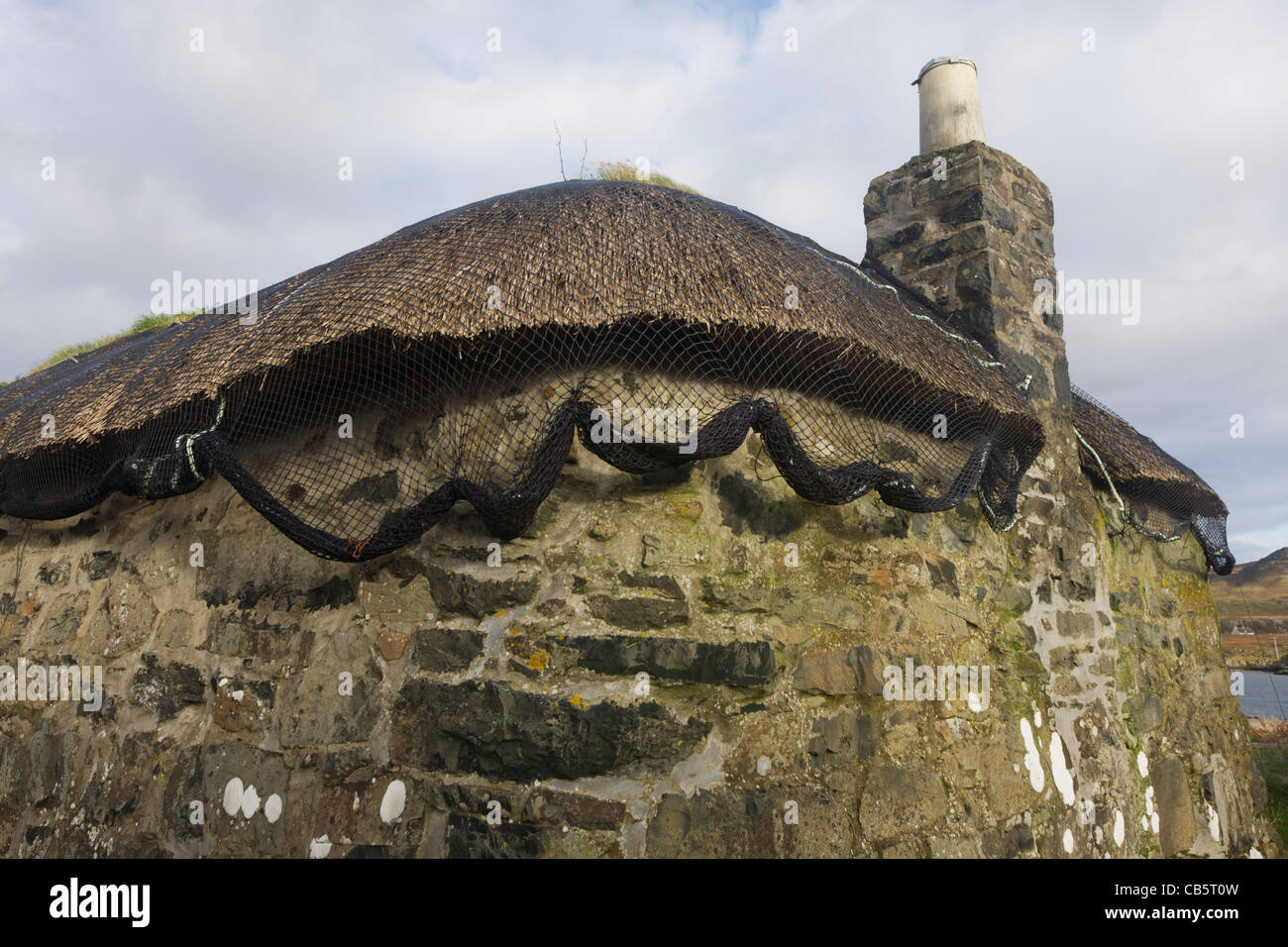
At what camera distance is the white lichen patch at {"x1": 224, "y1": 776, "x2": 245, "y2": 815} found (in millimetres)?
2908

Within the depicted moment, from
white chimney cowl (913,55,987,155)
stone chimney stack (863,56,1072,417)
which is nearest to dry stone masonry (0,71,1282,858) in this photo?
stone chimney stack (863,56,1072,417)

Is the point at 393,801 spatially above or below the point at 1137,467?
below

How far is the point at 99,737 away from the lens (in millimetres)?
3430

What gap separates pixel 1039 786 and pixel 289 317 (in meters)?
3.38

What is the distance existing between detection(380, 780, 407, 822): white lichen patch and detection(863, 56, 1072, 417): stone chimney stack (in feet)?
11.1

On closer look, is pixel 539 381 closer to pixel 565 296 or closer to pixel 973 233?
pixel 565 296

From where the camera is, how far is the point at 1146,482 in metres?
4.87

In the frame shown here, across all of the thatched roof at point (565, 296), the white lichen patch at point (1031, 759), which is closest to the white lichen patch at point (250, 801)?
the thatched roof at point (565, 296)

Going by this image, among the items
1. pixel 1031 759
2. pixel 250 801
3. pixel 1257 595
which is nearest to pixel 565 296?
pixel 250 801

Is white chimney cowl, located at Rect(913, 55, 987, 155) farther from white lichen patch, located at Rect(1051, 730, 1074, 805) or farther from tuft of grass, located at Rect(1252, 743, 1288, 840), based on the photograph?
tuft of grass, located at Rect(1252, 743, 1288, 840)

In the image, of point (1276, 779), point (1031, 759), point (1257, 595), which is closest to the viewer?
point (1031, 759)

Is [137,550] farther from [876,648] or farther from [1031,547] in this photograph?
[1031,547]

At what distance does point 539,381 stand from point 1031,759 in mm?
2453

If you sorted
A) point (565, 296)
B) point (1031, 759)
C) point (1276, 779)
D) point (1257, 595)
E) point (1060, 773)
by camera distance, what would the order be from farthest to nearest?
point (1257, 595) → point (1276, 779) → point (1060, 773) → point (1031, 759) → point (565, 296)
